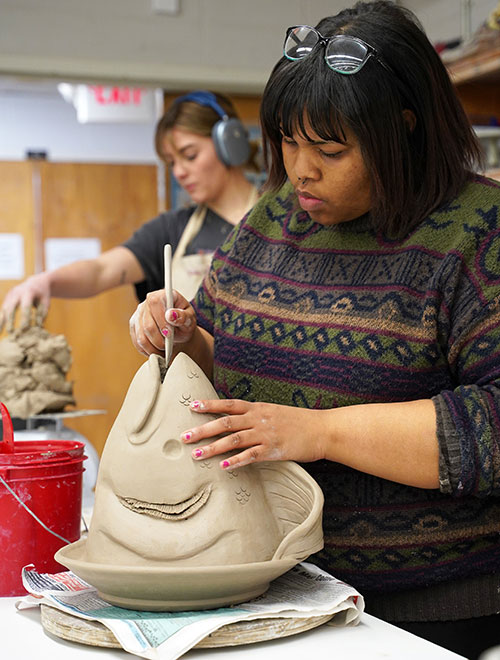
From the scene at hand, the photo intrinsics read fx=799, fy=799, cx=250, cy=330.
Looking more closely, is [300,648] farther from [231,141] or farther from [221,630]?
[231,141]

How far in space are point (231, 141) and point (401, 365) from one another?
163 centimetres

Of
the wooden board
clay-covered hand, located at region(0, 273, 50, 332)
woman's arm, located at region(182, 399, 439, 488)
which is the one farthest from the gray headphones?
the wooden board

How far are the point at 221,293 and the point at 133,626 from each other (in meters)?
0.61

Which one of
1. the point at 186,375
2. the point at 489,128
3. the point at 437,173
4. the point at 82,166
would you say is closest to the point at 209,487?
the point at 186,375

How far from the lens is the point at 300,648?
0.95 meters

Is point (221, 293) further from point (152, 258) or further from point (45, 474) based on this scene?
point (152, 258)

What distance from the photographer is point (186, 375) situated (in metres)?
1.08

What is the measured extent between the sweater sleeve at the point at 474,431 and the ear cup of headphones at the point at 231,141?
1.68 meters

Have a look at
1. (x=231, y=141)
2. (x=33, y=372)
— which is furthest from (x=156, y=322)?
(x=231, y=141)

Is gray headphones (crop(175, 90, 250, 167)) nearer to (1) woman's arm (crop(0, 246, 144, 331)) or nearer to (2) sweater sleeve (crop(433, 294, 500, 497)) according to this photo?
(1) woman's arm (crop(0, 246, 144, 331))

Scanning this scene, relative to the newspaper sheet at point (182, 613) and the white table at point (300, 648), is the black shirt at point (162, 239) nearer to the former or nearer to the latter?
the newspaper sheet at point (182, 613)

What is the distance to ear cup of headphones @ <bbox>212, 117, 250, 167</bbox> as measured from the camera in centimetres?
261

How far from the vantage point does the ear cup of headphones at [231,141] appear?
261 centimetres

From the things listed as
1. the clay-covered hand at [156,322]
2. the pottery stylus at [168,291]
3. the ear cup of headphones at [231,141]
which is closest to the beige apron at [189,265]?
the ear cup of headphones at [231,141]
